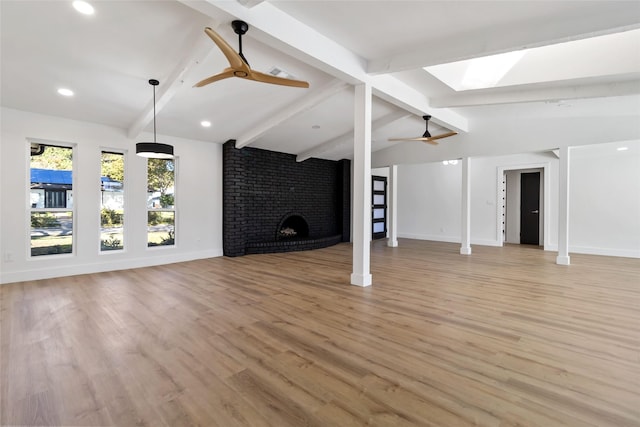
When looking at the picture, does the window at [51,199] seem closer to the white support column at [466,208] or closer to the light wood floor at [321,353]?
the light wood floor at [321,353]

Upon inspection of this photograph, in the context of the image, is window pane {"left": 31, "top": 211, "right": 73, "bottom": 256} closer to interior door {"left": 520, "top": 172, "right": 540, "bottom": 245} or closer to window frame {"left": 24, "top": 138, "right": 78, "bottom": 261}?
window frame {"left": 24, "top": 138, "right": 78, "bottom": 261}

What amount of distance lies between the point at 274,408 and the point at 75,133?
5451 mm

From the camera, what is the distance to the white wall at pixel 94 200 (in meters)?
4.23

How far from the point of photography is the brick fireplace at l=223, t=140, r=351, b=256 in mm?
6531

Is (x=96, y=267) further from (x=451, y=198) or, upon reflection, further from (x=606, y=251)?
(x=606, y=251)

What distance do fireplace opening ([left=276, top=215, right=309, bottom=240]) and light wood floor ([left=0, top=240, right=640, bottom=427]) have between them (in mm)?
3701

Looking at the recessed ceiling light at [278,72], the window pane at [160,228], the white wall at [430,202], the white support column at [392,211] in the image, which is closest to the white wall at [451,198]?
the white wall at [430,202]

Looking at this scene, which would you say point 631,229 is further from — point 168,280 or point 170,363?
point 168,280

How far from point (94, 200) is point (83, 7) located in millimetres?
3404

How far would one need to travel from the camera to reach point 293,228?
8.43m

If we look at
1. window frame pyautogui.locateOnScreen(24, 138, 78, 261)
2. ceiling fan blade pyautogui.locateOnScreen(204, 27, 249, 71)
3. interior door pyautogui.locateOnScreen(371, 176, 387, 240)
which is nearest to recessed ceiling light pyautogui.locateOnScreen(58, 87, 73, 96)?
window frame pyautogui.locateOnScreen(24, 138, 78, 261)

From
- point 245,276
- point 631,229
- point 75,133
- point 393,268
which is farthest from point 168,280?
point 631,229

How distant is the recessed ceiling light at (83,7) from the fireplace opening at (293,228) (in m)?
5.58

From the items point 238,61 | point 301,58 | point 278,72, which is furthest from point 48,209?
point 301,58
